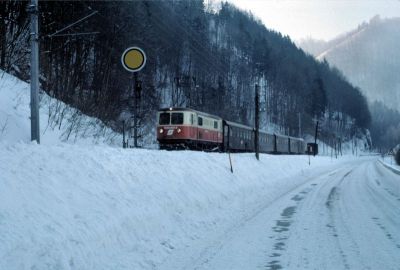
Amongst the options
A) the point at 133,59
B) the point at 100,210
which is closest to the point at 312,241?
the point at 100,210

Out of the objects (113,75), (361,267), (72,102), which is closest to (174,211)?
(361,267)

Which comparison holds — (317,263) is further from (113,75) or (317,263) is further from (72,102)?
(113,75)

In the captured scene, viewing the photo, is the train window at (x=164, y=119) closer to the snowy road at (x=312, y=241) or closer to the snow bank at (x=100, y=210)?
the snow bank at (x=100, y=210)

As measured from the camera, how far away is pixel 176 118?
29.1 metres

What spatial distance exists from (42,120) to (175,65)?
62.2 m

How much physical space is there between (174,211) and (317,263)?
432cm

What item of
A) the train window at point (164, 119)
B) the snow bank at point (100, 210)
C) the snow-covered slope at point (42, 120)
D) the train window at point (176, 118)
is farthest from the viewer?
the train window at point (164, 119)

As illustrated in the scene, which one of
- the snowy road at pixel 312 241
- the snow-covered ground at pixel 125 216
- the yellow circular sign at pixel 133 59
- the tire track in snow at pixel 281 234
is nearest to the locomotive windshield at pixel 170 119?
the yellow circular sign at pixel 133 59

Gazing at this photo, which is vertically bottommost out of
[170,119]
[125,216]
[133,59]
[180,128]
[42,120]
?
[125,216]

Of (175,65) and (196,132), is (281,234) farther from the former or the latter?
(175,65)

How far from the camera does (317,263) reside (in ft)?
22.9

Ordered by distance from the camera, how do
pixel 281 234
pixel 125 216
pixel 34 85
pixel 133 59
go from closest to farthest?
pixel 125 216 < pixel 281 234 < pixel 34 85 < pixel 133 59

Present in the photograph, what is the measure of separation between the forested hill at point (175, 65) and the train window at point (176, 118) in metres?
3.91

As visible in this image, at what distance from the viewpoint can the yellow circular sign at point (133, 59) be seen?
15998 millimetres
